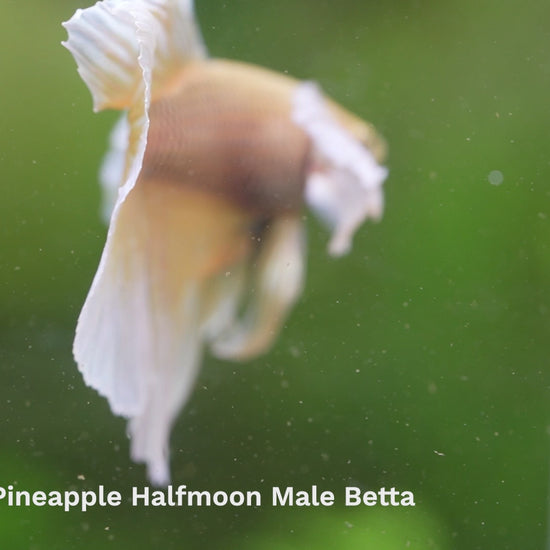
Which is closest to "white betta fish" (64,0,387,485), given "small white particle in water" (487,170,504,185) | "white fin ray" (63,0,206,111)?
"white fin ray" (63,0,206,111)

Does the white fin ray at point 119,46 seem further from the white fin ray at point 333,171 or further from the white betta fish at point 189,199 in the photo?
the white fin ray at point 333,171

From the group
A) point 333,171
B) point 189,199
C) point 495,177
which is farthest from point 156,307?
point 495,177

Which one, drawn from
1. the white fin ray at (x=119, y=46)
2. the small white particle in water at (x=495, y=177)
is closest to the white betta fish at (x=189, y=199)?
the white fin ray at (x=119, y=46)

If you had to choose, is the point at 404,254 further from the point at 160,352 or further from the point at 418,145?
the point at 160,352

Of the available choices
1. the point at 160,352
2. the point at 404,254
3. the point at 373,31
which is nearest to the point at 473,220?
the point at 404,254

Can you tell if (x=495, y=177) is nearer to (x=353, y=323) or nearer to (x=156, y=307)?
(x=353, y=323)

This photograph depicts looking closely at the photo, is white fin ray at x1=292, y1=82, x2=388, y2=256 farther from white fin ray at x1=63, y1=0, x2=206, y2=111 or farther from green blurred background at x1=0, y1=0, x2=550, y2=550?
white fin ray at x1=63, y1=0, x2=206, y2=111
